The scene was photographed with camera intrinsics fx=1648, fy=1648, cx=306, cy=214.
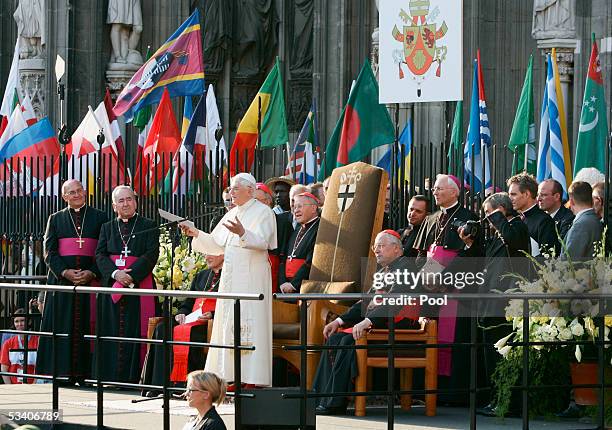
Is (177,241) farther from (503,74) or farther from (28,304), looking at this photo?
(503,74)

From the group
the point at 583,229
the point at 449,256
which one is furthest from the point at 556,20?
the point at 583,229

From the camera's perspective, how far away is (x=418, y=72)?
11.9 m

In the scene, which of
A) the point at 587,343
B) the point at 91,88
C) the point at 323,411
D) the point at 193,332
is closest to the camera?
the point at 587,343

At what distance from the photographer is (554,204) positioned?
13.0 metres

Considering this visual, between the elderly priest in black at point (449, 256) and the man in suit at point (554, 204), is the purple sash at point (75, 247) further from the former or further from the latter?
the man in suit at point (554, 204)

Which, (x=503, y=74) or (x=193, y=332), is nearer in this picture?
(x=193, y=332)

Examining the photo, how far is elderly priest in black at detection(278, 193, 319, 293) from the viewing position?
44.0ft

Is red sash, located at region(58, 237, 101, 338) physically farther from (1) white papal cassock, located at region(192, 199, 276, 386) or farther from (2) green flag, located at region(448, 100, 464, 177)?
(2) green flag, located at region(448, 100, 464, 177)

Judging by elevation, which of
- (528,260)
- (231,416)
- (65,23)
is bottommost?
(231,416)

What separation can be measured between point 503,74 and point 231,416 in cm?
977

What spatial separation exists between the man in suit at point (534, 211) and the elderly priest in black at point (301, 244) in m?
1.73

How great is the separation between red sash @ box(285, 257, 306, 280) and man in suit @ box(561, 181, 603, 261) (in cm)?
258

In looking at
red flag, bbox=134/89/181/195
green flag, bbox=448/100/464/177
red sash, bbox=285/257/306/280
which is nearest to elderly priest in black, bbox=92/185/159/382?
red sash, bbox=285/257/306/280

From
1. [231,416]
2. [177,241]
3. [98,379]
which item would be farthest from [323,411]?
[177,241]
